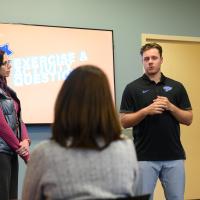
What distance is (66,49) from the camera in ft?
12.5

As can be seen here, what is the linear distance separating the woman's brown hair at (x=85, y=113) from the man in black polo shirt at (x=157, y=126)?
127cm

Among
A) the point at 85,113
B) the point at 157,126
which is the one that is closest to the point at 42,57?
the point at 157,126

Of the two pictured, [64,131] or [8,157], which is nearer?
[64,131]

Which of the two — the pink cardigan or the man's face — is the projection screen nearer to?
the pink cardigan

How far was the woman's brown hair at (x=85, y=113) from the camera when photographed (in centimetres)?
126

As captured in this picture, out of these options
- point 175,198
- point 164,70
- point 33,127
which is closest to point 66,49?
point 33,127

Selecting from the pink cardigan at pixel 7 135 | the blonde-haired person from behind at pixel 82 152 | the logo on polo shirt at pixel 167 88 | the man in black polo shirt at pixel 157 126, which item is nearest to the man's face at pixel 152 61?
the man in black polo shirt at pixel 157 126

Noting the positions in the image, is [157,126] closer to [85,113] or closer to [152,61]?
[152,61]

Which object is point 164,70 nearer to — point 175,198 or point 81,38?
point 81,38

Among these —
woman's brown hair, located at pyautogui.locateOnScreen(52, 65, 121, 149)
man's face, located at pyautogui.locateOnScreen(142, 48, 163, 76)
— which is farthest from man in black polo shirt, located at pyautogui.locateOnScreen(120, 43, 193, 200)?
woman's brown hair, located at pyautogui.locateOnScreen(52, 65, 121, 149)

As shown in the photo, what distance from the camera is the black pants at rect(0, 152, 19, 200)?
2416mm

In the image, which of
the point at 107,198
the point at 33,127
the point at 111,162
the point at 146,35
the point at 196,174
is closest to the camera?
the point at 107,198

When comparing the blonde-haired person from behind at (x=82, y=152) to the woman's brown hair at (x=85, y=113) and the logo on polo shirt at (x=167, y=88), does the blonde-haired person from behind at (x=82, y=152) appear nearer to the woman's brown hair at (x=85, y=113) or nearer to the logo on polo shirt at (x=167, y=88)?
the woman's brown hair at (x=85, y=113)

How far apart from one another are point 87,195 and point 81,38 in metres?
2.78
